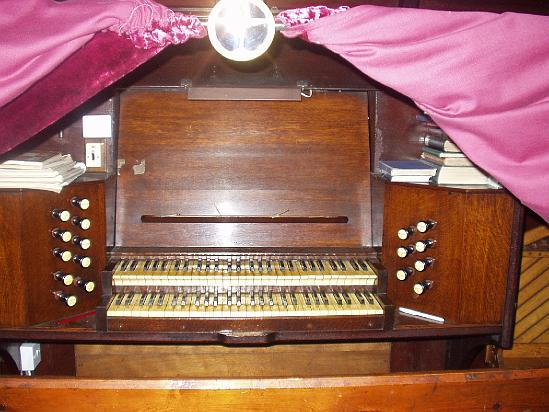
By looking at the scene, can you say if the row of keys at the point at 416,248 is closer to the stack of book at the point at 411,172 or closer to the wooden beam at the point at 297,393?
the stack of book at the point at 411,172

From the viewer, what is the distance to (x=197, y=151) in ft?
8.49

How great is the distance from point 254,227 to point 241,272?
27cm

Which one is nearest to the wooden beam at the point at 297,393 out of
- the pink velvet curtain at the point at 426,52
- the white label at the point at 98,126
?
the pink velvet curtain at the point at 426,52

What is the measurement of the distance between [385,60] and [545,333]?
2.35 metres

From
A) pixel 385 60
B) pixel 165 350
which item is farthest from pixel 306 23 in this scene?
pixel 165 350

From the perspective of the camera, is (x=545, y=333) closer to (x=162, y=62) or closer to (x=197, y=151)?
(x=197, y=151)

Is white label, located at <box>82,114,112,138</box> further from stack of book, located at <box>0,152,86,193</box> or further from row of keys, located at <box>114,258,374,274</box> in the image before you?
row of keys, located at <box>114,258,374,274</box>

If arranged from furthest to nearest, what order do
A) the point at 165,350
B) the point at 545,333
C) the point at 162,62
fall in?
the point at 545,333, the point at 165,350, the point at 162,62

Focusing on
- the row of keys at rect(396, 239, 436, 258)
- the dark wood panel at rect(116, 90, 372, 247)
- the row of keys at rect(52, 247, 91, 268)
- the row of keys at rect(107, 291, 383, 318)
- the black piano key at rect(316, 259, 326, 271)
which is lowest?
the row of keys at rect(107, 291, 383, 318)

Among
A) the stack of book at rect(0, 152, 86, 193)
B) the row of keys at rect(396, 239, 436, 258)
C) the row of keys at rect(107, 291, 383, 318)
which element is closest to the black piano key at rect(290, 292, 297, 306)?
the row of keys at rect(107, 291, 383, 318)

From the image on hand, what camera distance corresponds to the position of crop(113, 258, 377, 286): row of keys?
7.55 ft

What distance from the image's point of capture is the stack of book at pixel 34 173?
2084mm

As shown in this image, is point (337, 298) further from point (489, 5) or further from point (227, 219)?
point (489, 5)

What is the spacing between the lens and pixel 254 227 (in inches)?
101
